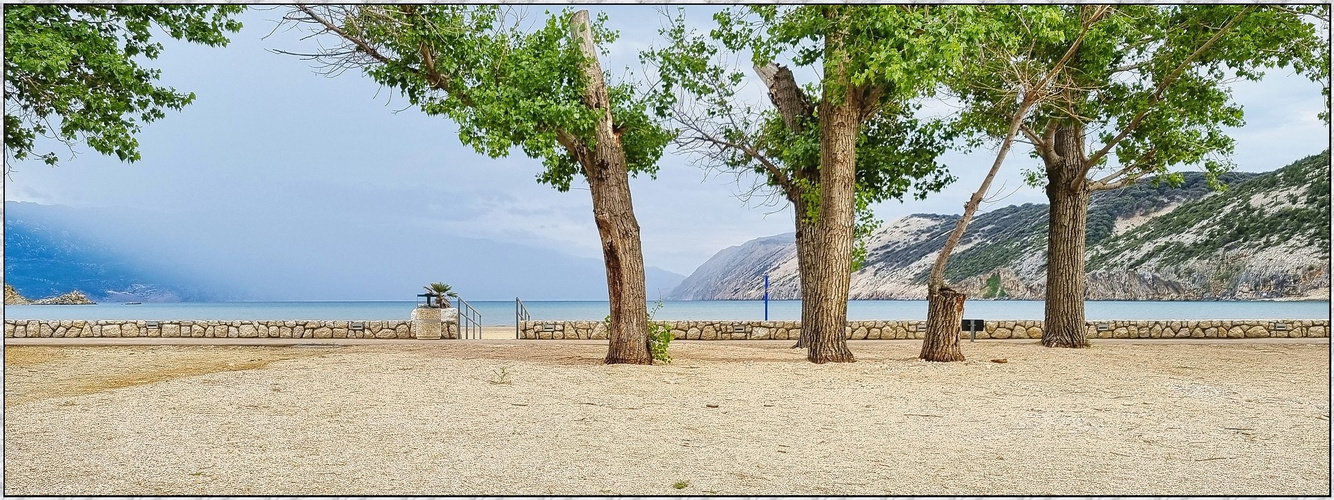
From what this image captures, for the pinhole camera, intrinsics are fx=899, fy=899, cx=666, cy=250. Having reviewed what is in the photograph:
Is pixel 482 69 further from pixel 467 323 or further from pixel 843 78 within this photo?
pixel 467 323

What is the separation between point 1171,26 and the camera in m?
11.6

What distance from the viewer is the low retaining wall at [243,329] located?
15.0m

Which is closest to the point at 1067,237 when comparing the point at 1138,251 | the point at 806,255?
the point at 806,255

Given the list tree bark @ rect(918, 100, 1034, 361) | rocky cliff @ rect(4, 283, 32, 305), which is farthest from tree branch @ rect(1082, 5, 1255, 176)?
rocky cliff @ rect(4, 283, 32, 305)

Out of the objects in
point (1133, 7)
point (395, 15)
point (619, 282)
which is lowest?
point (619, 282)

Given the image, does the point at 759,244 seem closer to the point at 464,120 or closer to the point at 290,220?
the point at 290,220

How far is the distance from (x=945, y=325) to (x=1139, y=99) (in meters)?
4.35

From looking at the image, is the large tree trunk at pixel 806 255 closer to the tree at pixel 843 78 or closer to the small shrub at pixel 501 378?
the tree at pixel 843 78

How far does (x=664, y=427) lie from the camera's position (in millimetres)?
5660

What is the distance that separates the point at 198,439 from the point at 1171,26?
11.9 m

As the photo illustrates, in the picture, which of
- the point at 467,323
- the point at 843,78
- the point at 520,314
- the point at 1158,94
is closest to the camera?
the point at 843,78

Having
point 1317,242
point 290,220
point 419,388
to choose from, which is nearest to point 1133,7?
point 419,388

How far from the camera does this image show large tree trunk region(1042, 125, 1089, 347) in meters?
12.7

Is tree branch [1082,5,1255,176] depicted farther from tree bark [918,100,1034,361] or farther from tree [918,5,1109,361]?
tree bark [918,100,1034,361]
